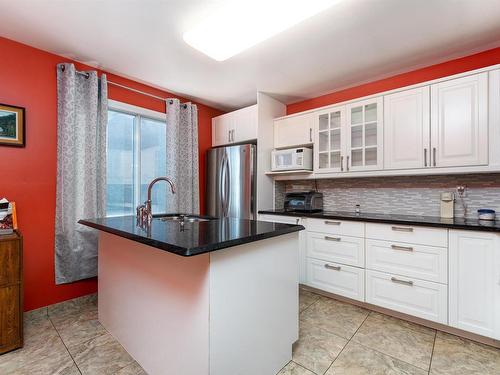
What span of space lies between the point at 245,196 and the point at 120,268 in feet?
5.61

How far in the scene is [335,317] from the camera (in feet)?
7.29

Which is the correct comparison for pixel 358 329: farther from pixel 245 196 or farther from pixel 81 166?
pixel 81 166

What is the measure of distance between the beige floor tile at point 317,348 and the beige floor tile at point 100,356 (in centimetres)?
114

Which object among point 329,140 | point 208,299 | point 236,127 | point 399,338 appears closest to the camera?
point 208,299

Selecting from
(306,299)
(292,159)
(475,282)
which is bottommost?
(306,299)

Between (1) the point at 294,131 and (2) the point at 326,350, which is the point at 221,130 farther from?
(2) the point at 326,350

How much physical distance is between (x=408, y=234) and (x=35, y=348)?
9.77 ft

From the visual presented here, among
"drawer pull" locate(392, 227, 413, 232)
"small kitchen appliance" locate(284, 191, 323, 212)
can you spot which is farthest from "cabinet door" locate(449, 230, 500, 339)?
"small kitchen appliance" locate(284, 191, 323, 212)

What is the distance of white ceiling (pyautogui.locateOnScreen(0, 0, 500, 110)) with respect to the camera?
1.70 m

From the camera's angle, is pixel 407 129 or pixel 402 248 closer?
pixel 402 248

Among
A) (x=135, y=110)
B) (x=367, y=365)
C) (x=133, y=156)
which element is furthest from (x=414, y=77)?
(x=133, y=156)

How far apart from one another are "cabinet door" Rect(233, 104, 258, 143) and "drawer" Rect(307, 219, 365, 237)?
1339mm

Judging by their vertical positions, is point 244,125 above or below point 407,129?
above

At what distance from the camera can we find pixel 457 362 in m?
1.63
